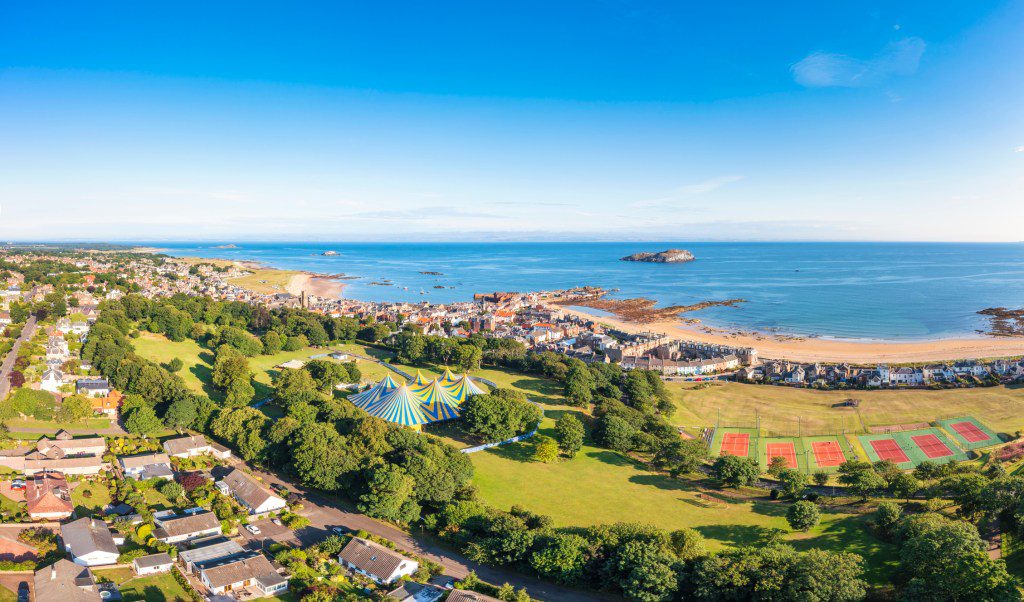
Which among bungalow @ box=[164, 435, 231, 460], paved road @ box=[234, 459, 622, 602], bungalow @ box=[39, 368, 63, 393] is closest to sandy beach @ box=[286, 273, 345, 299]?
bungalow @ box=[39, 368, 63, 393]

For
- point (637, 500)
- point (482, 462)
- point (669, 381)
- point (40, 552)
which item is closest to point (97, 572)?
point (40, 552)

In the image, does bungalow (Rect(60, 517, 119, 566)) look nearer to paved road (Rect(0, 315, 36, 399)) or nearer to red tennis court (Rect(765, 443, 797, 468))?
Result: paved road (Rect(0, 315, 36, 399))

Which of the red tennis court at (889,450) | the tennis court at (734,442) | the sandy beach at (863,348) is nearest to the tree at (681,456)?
the tennis court at (734,442)

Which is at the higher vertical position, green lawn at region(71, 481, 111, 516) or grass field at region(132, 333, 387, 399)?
grass field at region(132, 333, 387, 399)

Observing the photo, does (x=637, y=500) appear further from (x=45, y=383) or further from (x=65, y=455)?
(x=45, y=383)

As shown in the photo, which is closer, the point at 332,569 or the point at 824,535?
the point at 332,569

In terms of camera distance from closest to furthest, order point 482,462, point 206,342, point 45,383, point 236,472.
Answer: point 236,472 → point 482,462 → point 45,383 → point 206,342

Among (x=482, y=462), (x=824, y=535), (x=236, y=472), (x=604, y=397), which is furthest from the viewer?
(x=604, y=397)
